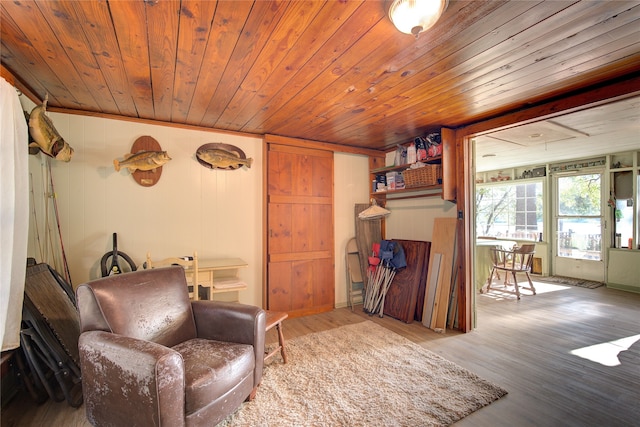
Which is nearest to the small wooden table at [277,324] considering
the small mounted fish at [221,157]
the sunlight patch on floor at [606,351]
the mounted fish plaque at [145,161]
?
the small mounted fish at [221,157]

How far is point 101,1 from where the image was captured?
133cm

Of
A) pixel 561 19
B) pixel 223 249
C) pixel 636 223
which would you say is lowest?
pixel 223 249

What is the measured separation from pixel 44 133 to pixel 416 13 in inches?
105

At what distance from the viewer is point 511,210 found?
6.54m

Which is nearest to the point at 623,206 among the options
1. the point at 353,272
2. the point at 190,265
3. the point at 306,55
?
the point at 353,272

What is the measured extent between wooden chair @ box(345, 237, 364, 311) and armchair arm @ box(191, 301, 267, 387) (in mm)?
2204

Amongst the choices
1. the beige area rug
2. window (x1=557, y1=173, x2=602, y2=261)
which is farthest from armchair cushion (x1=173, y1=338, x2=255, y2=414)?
window (x1=557, y1=173, x2=602, y2=261)

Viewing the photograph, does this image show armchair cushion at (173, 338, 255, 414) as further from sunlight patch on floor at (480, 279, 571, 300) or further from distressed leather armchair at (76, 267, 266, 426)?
sunlight patch on floor at (480, 279, 571, 300)

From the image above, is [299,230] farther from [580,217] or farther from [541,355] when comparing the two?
[580,217]

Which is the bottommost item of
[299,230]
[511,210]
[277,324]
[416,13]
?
[277,324]

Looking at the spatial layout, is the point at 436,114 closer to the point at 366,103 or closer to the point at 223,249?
the point at 366,103

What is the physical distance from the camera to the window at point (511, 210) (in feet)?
19.8

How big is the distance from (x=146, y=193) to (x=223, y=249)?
1018 millimetres

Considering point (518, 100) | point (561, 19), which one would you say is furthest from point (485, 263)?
point (561, 19)
